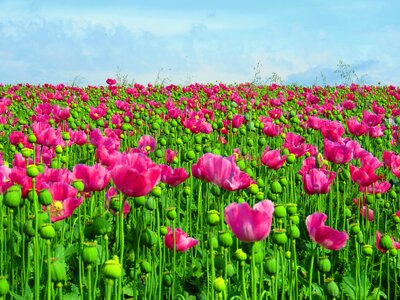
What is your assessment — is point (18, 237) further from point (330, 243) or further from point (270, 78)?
point (270, 78)

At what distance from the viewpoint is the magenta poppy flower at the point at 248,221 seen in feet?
5.28

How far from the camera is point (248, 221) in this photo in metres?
1.62

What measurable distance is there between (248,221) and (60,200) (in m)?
0.77

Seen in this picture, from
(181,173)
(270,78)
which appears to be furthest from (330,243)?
(270,78)

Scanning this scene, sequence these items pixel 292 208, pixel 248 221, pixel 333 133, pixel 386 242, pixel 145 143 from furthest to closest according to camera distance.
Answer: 1. pixel 145 143
2. pixel 333 133
3. pixel 386 242
4. pixel 292 208
5. pixel 248 221

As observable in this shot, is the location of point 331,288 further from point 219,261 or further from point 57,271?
point 57,271

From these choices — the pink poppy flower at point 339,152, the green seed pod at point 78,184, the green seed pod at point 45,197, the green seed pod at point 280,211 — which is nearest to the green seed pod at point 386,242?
the green seed pod at point 280,211

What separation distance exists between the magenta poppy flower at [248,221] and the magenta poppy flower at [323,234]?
439 mm

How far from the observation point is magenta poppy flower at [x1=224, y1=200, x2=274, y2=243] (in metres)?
1.61

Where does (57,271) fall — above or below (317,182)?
below

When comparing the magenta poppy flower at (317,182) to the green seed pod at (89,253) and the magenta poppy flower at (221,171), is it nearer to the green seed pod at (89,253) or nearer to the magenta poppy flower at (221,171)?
the magenta poppy flower at (221,171)

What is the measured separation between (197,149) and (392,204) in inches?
64.1

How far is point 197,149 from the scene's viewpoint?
12.5ft

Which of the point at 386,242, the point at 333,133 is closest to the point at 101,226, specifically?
the point at 386,242
